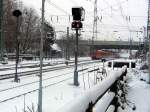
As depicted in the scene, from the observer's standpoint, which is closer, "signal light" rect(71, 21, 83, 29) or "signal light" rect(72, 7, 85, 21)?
"signal light" rect(72, 7, 85, 21)

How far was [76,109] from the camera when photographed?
379cm

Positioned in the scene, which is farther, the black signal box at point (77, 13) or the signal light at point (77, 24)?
the signal light at point (77, 24)

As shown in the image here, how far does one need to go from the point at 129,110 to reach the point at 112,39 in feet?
378

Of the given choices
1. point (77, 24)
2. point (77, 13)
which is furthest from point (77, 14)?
point (77, 24)

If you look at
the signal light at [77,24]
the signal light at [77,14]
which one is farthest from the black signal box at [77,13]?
the signal light at [77,24]

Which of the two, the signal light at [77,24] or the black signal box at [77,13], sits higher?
the black signal box at [77,13]

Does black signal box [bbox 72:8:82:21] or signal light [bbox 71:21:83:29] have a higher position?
black signal box [bbox 72:8:82:21]

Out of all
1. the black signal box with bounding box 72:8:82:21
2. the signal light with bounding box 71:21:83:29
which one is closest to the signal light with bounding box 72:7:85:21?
the black signal box with bounding box 72:8:82:21

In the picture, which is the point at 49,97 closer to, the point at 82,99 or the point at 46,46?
the point at 82,99

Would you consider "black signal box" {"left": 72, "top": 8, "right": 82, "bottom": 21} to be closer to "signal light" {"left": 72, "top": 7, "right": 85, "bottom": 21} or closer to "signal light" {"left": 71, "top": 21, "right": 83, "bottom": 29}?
"signal light" {"left": 72, "top": 7, "right": 85, "bottom": 21}

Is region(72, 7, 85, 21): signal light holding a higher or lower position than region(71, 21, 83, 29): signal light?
higher

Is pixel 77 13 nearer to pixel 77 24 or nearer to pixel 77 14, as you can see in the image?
pixel 77 14

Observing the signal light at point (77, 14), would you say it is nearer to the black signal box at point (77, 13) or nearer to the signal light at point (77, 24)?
the black signal box at point (77, 13)

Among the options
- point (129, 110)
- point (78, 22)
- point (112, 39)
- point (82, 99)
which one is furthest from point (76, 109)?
point (112, 39)
